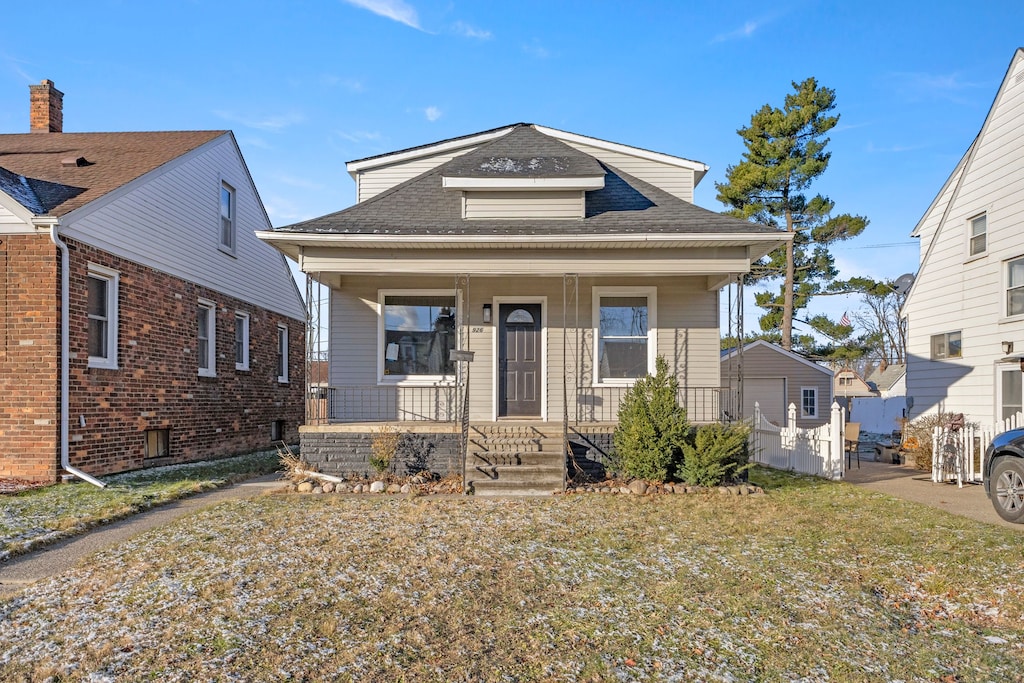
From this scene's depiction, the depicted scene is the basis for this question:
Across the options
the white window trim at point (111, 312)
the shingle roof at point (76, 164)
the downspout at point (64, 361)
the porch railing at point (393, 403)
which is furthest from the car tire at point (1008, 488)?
the shingle roof at point (76, 164)

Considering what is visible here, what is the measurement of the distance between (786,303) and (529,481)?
18.6 meters

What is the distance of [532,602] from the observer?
4.51m

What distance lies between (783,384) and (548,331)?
13.2 metres

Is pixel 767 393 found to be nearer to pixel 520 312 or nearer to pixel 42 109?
pixel 520 312

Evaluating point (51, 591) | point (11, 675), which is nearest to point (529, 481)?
point (51, 591)

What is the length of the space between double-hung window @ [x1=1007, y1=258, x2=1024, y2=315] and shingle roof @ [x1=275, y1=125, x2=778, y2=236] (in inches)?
221

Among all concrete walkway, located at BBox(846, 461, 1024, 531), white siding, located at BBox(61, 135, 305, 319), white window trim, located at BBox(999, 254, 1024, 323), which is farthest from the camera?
white window trim, located at BBox(999, 254, 1024, 323)

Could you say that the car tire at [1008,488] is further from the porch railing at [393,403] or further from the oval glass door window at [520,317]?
the porch railing at [393,403]

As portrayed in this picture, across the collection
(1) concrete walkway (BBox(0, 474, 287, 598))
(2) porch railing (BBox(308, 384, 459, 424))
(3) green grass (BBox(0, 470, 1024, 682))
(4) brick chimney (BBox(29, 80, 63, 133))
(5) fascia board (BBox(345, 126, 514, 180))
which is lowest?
(1) concrete walkway (BBox(0, 474, 287, 598))

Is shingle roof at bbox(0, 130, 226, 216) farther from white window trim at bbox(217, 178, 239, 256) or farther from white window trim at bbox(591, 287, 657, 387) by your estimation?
white window trim at bbox(591, 287, 657, 387)

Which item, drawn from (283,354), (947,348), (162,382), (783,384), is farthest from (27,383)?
(783,384)

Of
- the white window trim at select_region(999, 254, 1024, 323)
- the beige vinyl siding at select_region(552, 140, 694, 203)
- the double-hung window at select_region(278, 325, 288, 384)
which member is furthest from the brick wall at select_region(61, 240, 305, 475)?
the white window trim at select_region(999, 254, 1024, 323)

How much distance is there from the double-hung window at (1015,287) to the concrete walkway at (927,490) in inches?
135

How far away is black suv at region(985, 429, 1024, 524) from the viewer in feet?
23.4
